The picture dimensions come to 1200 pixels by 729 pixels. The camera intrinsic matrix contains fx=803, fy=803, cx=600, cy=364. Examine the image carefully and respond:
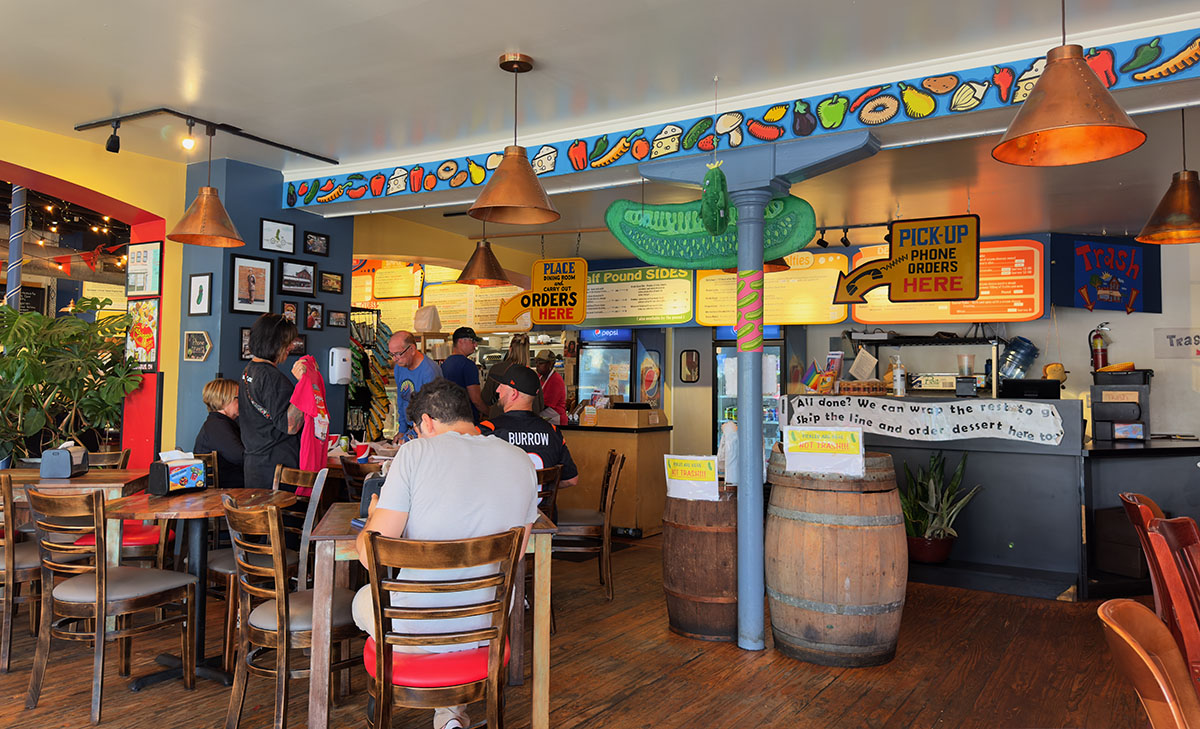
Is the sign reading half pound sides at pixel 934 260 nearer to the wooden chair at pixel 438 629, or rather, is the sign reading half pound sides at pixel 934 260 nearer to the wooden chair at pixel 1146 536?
the wooden chair at pixel 1146 536

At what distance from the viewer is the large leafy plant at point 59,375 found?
5.72 metres

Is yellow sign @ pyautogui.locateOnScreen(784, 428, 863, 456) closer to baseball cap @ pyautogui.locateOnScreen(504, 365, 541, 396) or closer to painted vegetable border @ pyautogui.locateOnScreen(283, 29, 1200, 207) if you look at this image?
baseball cap @ pyautogui.locateOnScreen(504, 365, 541, 396)

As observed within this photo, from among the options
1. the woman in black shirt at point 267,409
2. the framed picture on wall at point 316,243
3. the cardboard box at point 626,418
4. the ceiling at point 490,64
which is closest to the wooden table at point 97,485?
the woman in black shirt at point 267,409

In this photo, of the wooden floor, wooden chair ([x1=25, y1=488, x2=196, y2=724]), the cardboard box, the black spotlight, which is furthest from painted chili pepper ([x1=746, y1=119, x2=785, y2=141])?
the black spotlight

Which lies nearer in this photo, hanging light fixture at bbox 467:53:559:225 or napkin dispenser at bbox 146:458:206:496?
napkin dispenser at bbox 146:458:206:496

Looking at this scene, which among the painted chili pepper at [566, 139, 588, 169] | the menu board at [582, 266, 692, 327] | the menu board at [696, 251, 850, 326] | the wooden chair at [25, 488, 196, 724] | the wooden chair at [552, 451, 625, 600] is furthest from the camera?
the menu board at [582, 266, 692, 327]

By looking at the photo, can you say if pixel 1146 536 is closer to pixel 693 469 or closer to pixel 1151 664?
pixel 1151 664

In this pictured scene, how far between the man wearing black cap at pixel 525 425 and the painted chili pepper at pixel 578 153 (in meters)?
1.48

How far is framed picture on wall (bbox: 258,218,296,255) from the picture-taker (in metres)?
6.43

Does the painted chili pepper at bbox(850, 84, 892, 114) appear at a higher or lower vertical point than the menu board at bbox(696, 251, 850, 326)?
higher

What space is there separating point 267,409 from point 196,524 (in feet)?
2.96

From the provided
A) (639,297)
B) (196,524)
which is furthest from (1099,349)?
(196,524)

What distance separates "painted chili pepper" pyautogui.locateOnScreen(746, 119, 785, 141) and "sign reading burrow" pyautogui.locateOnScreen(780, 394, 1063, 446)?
6.33 feet

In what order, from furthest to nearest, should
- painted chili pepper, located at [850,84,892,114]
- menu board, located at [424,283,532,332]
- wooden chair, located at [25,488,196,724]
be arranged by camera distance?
menu board, located at [424,283,532,332]
painted chili pepper, located at [850,84,892,114]
wooden chair, located at [25,488,196,724]
